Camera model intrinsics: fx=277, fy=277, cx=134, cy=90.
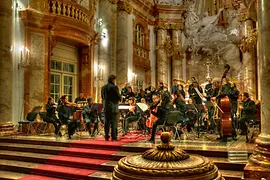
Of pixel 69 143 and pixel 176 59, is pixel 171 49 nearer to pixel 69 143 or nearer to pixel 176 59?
pixel 176 59

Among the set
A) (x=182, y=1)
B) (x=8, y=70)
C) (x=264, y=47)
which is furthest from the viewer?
(x=182, y=1)

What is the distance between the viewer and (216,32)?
62.8 ft

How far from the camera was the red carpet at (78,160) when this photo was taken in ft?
19.3

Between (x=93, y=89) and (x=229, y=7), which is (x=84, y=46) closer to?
(x=93, y=89)

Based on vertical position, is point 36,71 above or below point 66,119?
above

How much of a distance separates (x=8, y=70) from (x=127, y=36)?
7.68 metres

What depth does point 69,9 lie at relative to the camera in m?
11.5

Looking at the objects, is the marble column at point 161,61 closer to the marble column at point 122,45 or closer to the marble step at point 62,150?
the marble column at point 122,45

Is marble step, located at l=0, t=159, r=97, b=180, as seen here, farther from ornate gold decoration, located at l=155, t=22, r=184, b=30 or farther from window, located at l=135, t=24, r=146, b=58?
ornate gold decoration, located at l=155, t=22, r=184, b=30

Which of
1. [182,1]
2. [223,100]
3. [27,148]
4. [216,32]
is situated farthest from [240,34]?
[27,148]

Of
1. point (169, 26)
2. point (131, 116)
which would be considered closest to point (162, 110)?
point (131, 116)

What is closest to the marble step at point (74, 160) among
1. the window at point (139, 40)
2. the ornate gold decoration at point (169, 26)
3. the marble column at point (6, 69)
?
the marble column at point (6, 69)

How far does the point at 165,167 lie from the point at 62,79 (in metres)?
11.6

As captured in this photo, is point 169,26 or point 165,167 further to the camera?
point 169,26
